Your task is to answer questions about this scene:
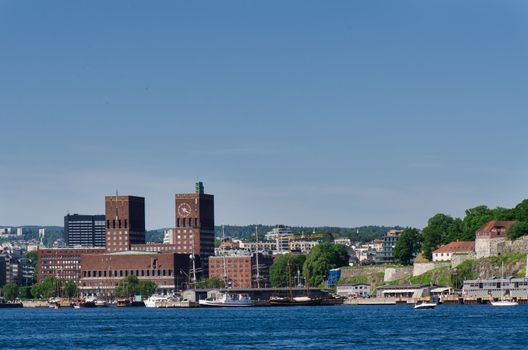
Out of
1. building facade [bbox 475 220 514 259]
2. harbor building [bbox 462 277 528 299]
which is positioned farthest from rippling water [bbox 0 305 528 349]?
building facade [bbox 475 220 514 259]

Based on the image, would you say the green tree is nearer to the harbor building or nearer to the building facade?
the building facade

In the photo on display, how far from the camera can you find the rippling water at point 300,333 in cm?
9822

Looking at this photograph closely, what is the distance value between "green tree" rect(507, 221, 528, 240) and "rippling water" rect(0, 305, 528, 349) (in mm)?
44136

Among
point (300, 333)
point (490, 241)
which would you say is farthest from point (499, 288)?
point (300, 333)

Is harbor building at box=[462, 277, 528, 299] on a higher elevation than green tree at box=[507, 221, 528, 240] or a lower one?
lower

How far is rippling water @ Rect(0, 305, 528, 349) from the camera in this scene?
98.2 meters

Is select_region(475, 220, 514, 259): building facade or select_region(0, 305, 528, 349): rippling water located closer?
select_region(0, 305, 528, 349): rippling water

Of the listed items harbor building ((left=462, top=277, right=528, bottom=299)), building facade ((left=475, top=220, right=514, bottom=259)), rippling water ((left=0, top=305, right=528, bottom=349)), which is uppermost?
building facade ((left=475, top=220, right=514, bottom=259))

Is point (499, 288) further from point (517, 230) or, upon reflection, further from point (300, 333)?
point (300, 333)

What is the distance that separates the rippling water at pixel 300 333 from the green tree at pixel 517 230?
145 ft

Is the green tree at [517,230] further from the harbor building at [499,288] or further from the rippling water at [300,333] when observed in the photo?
the rippling water at [300,333]

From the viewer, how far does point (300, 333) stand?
11250 cm

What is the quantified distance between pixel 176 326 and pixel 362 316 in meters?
23.9

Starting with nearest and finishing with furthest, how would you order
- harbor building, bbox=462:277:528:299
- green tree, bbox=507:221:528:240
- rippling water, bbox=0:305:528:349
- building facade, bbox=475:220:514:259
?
rippling water, bbox=0:305:528:349 → harbor building, bbox=462:277:528:299 → green tree, bbox=507:221:528:240 → building facade, bbox=475:220:514:259
